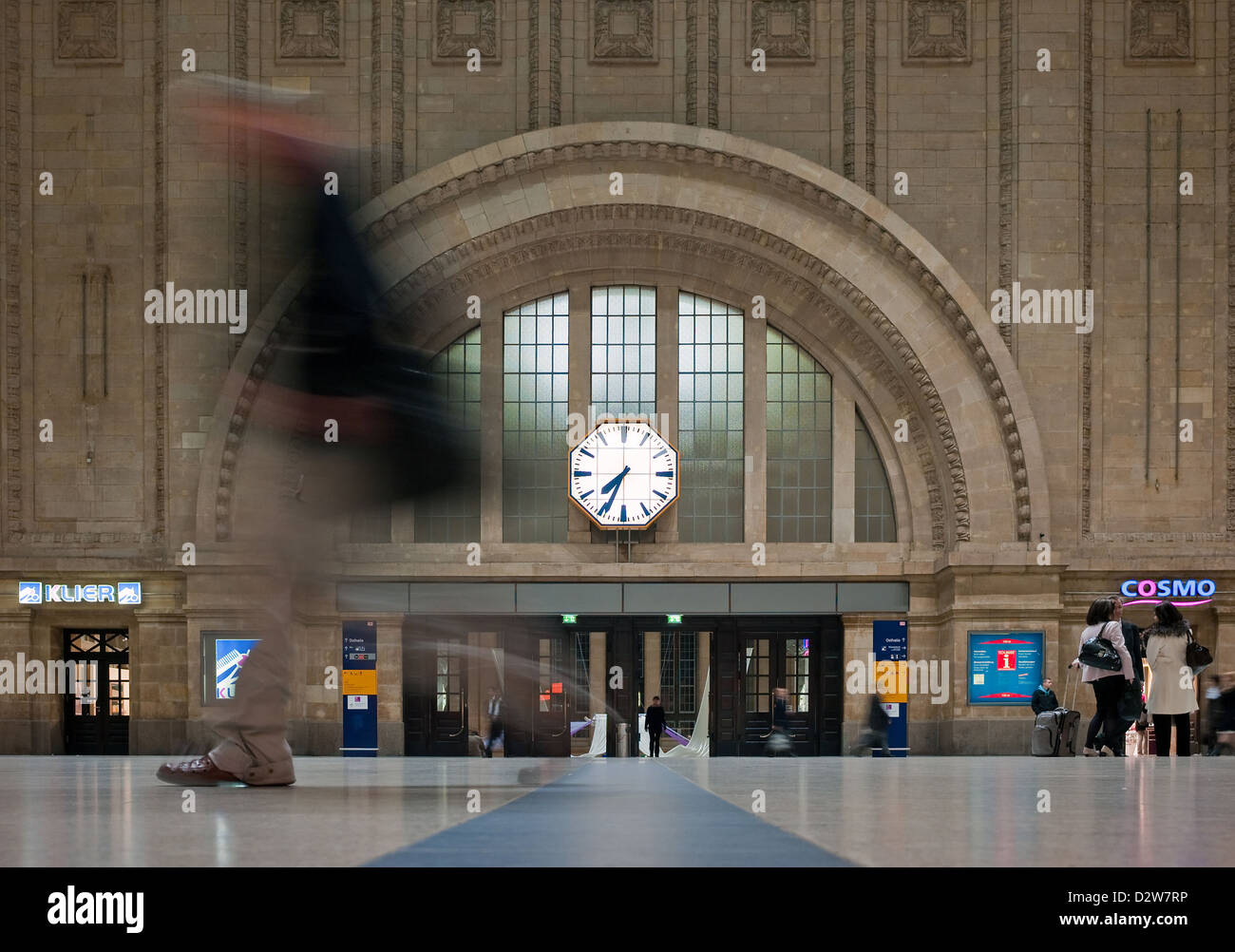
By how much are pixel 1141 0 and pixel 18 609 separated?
23888 mm

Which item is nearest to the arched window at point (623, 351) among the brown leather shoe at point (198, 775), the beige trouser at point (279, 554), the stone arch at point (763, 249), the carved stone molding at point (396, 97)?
the stone arch at point (763, 249)

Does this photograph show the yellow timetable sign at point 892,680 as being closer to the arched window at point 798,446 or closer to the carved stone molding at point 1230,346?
the arched window at point 798,446

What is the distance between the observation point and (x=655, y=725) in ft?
91.7

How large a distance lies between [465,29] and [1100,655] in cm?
1907

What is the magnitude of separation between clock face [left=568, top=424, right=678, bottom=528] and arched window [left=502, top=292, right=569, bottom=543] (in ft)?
2.02

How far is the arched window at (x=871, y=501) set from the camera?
95.0ft

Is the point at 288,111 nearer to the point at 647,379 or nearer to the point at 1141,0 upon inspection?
the point at 647,379

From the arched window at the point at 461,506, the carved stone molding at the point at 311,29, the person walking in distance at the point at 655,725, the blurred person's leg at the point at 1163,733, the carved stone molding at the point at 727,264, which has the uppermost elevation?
the carved stone molding at the point at 311,29

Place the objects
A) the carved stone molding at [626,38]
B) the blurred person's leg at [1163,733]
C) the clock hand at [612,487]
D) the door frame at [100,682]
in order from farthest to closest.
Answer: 1. the clock hand at [612,487]
2. the door frame at [100,682]
3. the carved stone molding at [626,38]
4. the blurred person's leg at [1163,733]

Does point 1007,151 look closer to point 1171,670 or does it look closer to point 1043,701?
point 1043,701

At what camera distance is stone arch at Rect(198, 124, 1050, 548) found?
27094 millimetres

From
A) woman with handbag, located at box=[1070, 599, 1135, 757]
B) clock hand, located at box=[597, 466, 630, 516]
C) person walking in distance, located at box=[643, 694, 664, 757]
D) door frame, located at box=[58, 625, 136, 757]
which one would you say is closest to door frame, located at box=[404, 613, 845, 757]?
person walking in distance, located at box=[643, 694, 664, 757]

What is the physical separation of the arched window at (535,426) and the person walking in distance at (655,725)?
387cm
